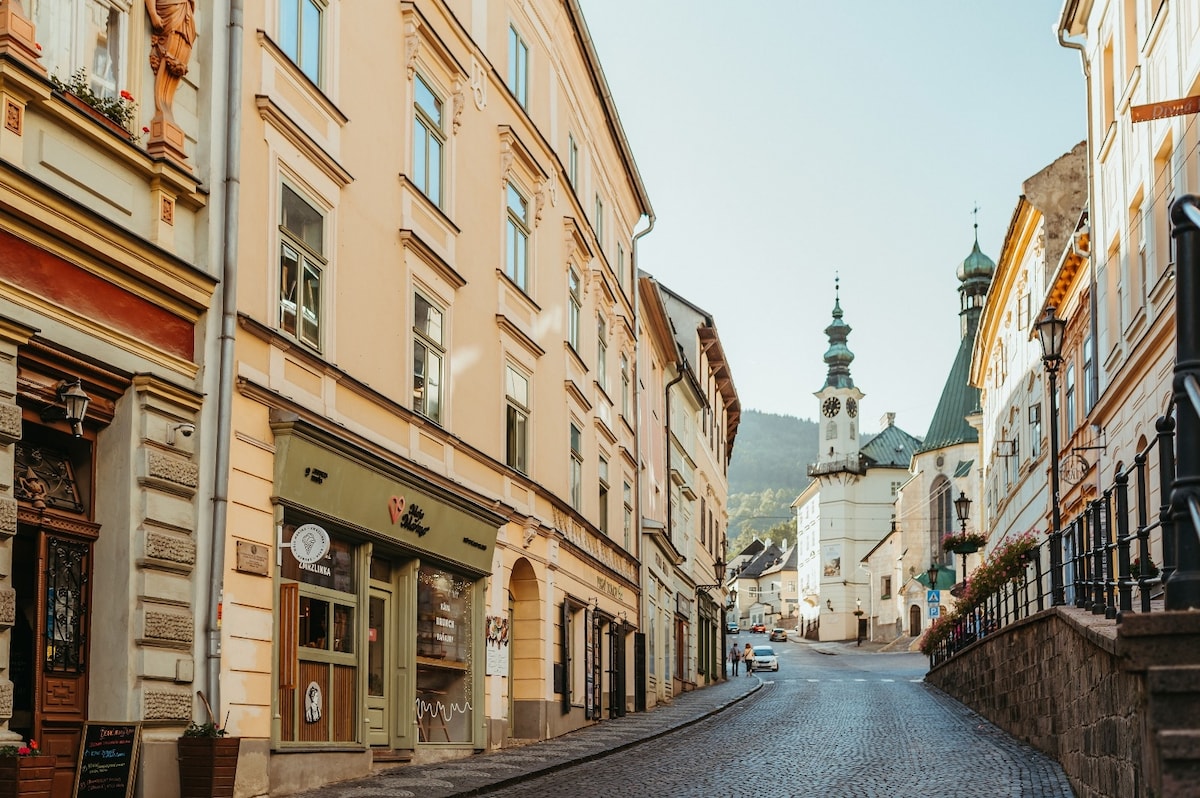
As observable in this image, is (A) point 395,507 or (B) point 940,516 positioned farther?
(B) point 940,516

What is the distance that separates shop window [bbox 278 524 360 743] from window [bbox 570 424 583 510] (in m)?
11.6

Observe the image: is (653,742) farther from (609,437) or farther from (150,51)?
(150,51)

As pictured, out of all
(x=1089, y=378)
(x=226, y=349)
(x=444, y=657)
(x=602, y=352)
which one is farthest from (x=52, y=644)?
(x=1089, y=378)

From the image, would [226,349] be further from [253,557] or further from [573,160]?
[573,160]

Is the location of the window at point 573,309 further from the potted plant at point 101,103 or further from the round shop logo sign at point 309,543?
the potted plant at point 101,103

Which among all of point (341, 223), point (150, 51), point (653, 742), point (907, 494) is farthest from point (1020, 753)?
point (907, 494)

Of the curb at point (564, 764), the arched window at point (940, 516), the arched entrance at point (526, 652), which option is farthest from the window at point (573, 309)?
the arched window at point (940, 516)

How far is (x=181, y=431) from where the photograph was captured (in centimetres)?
1248

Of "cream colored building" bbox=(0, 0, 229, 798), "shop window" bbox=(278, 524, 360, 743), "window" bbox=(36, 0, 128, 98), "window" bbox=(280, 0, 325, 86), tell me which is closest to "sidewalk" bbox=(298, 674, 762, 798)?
"shop window" bbox=(278, 524, 360, 743)

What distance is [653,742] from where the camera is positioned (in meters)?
23.0

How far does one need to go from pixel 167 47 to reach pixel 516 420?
11.5 metres

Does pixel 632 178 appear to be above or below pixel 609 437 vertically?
above

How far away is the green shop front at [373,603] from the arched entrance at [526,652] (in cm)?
307

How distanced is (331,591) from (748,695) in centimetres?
2619
